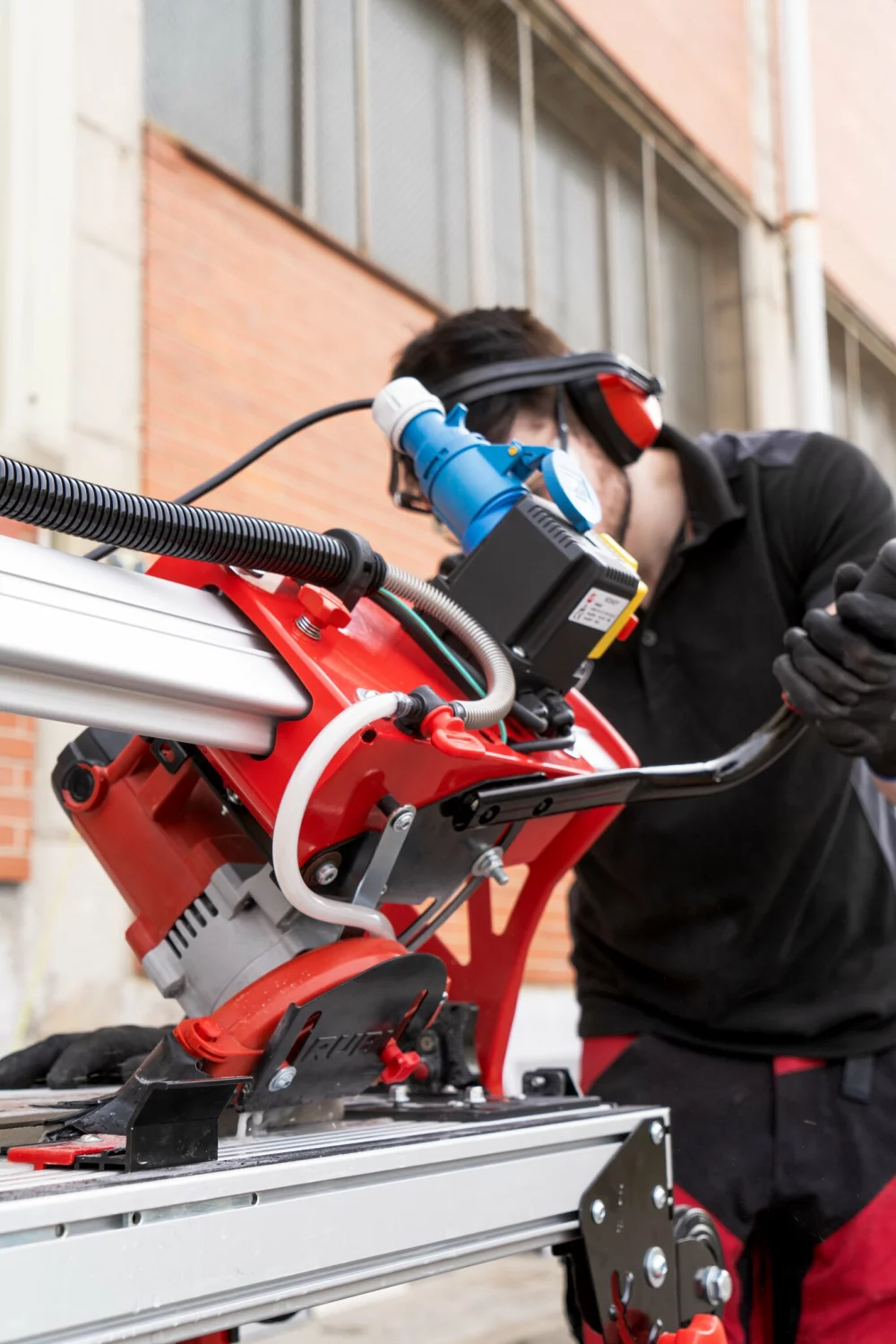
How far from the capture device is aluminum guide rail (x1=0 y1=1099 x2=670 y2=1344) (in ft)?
2.02

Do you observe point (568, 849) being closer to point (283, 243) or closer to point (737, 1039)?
point (737, 1039)

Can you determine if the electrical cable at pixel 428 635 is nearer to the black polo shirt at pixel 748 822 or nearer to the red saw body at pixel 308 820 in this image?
the red saw body at pixel 308 820

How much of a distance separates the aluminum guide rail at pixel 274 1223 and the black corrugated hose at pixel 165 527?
0.42 metres

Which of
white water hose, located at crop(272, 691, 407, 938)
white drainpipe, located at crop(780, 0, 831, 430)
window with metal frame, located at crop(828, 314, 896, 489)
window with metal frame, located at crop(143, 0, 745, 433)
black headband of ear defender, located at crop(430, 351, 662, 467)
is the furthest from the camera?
window with metal frame, located at crop(828, 314, 896, 489)

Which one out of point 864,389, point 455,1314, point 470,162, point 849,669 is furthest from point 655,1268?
point 864,389

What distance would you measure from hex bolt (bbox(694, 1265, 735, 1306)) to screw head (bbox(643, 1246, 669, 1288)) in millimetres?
59

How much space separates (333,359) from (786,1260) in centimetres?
301

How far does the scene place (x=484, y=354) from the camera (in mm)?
1535

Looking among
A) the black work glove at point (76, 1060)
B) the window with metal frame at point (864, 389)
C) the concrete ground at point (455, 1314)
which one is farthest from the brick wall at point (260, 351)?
the window with metal frame at point (864, 389)

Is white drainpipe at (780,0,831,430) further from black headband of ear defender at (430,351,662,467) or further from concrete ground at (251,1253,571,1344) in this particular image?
black headband of ear defender at (430,351,662,467)

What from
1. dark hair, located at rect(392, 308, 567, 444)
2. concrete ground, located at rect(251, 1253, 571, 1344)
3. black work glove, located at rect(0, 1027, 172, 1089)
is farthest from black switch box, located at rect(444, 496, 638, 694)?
concrete ground, located at rect(251, 1253, 571, 1344)

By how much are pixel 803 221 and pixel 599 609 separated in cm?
555

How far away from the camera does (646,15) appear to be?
18.5ft

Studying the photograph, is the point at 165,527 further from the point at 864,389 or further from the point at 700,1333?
the point at 864,389
